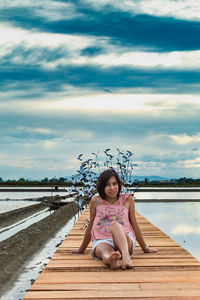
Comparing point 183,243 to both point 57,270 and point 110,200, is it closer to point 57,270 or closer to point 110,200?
point 110,200

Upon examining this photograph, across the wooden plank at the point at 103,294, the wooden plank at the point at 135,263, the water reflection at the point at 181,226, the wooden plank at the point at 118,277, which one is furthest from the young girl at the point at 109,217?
the water reflection at the point at 181,226

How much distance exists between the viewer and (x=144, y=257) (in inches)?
161

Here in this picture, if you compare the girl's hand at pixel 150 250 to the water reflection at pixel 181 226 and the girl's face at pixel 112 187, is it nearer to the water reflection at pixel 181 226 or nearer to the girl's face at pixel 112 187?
the girl's face at pixel 112 187

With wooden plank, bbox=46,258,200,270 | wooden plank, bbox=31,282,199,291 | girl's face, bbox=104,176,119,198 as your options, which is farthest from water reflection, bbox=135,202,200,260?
wooden plank, bbox=31,282,199,291

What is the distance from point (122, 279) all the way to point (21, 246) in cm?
513

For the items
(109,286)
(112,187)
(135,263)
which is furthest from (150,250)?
(109,286)

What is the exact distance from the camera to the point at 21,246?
7.95m

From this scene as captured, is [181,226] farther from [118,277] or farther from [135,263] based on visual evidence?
[118,277]

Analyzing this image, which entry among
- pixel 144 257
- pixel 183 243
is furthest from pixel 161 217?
pixel 144 257

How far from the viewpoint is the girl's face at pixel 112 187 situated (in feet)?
13.1

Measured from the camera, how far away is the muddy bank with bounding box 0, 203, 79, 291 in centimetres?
610

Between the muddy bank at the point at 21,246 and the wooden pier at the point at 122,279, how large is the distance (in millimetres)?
2112

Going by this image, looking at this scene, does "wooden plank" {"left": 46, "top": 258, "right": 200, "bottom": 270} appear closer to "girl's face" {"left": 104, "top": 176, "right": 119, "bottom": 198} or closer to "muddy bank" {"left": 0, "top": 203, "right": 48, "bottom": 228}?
"girl's face" {"left": 104, "top": 176, "right": 119, "bottom": 198}

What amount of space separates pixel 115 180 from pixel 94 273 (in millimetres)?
976
